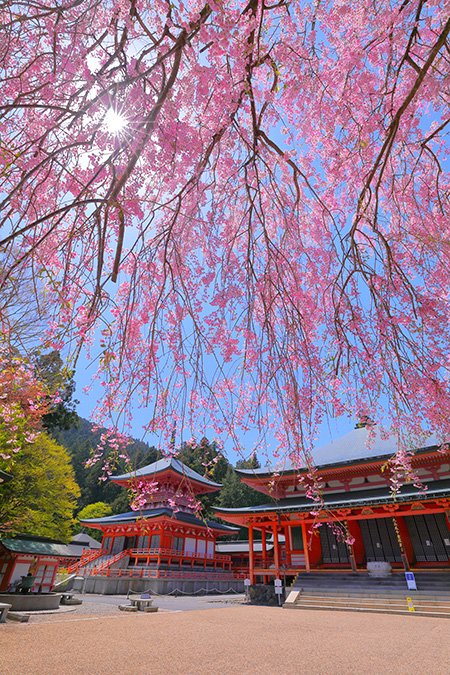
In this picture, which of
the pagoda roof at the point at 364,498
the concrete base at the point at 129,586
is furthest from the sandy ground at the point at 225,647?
the concrete base at the point at 129,586

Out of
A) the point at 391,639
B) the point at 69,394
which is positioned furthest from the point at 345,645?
the point at 69,394

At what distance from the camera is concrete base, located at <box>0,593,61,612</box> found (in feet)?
27.1

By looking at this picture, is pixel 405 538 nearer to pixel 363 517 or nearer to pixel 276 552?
pixel 363 517

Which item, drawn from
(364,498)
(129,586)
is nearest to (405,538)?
(364,498)

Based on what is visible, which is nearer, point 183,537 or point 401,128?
point 401,128

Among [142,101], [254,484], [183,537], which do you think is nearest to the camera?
[142,101]

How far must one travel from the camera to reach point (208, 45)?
272cm

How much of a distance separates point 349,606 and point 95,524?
1521 cm

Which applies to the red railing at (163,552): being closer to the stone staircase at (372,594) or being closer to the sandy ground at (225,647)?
the stone staircase at (372,594)

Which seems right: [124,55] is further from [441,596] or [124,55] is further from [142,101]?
[441,596]

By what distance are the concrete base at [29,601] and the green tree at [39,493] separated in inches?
155

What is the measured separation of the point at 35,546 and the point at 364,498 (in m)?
10.3

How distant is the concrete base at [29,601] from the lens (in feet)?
27.1

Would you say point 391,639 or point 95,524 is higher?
point 95,524
